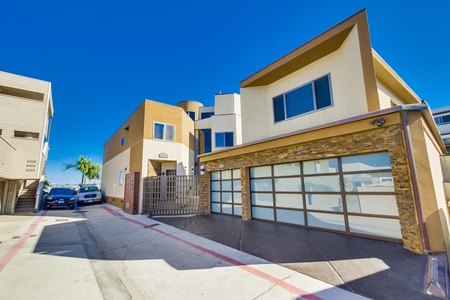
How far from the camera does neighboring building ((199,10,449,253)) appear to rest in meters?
4.85

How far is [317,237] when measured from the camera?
5.99m

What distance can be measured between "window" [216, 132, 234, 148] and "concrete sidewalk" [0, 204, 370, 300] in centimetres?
1074

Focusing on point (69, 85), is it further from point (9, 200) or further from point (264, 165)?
point (264, 165)

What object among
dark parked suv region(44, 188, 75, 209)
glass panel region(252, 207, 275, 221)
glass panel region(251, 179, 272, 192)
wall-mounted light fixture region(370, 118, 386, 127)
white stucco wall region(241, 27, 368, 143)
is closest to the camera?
wall-mounted light fixture region(370, 118, 386, 127)

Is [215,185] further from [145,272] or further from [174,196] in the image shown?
[145,272]

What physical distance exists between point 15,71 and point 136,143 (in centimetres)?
1023

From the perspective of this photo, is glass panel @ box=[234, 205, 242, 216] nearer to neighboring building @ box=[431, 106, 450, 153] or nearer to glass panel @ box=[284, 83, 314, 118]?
glass panel @ box=[284, 83, 314, 118]

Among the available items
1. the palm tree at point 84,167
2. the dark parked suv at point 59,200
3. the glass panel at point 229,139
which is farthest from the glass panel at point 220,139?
the palm tree at point 84,167

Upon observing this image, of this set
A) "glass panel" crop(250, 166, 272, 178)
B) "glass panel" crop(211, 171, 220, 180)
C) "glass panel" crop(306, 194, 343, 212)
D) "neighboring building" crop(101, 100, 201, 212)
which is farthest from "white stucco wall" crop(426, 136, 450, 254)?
"neighboring building" crop(101, 100, 201, 212)

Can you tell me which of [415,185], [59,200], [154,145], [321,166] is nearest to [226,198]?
[321,166]

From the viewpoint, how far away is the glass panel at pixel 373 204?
17.3ft

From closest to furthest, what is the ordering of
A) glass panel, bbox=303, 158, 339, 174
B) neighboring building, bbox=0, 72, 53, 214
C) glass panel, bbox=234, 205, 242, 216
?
glass panel, bbox=303, 158, 339, 174, glass panel, bbox=234, 205, 242, 216, neighboring building, bbox=0, 72, 53, 214

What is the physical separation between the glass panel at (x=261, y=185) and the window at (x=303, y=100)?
10.1ft

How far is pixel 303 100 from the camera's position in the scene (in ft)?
28.0
